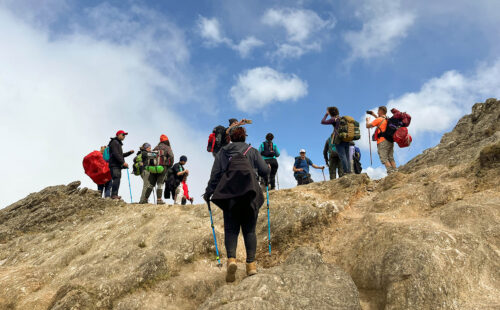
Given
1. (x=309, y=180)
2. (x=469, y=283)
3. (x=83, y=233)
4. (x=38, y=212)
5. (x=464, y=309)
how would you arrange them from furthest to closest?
(x=309, y=180)
(x=38, y=212)
(x=83, y=233)
(x=469, y=283)
(x=464, y=309)

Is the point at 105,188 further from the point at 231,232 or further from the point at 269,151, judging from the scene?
the point at 231,232

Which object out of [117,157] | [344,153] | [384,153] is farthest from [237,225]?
[117,157]

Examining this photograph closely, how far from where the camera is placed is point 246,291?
6852mm

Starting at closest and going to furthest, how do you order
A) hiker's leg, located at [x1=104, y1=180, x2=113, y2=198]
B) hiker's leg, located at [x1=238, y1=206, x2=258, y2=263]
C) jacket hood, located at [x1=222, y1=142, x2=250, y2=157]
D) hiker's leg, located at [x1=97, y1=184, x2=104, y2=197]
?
1. hiker's leg, located at [x1=238, y1=206, x2=258, y2=263]
2. jacket hood, located at [x1=222, y1=142, x2=250, y2=157]
3. hiker's leg, located at [x1=104, y1=180, x2=113, y2=198]
4. hiker's leg, located at [x1=97, y1=184, x2=104, y2=197]

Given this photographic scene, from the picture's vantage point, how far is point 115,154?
1780 cm

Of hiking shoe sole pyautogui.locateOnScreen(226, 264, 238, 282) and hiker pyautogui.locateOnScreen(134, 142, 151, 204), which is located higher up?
hiker pyautogui.locateOnScreen(134, 142, 151, 204)

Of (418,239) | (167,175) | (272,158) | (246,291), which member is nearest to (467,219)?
(418,239)

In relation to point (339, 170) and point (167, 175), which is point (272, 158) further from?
point (167, 175)

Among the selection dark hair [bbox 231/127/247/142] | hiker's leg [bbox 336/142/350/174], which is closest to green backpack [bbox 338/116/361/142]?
hiker's leg [bbox 336/142/350/174]

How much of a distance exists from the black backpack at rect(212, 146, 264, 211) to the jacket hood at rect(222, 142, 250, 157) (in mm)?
268

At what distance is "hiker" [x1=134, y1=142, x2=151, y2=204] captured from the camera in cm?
1739

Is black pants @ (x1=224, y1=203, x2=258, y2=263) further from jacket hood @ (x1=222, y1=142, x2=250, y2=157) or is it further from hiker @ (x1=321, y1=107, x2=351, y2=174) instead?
hiker @ (x1=321, y1=107, x2=351, y2=174)

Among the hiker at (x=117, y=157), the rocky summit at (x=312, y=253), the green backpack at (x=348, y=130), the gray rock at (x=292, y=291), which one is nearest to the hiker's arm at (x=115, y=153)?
the hiker at (x=117, y=157)

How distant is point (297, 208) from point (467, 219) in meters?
5.11
